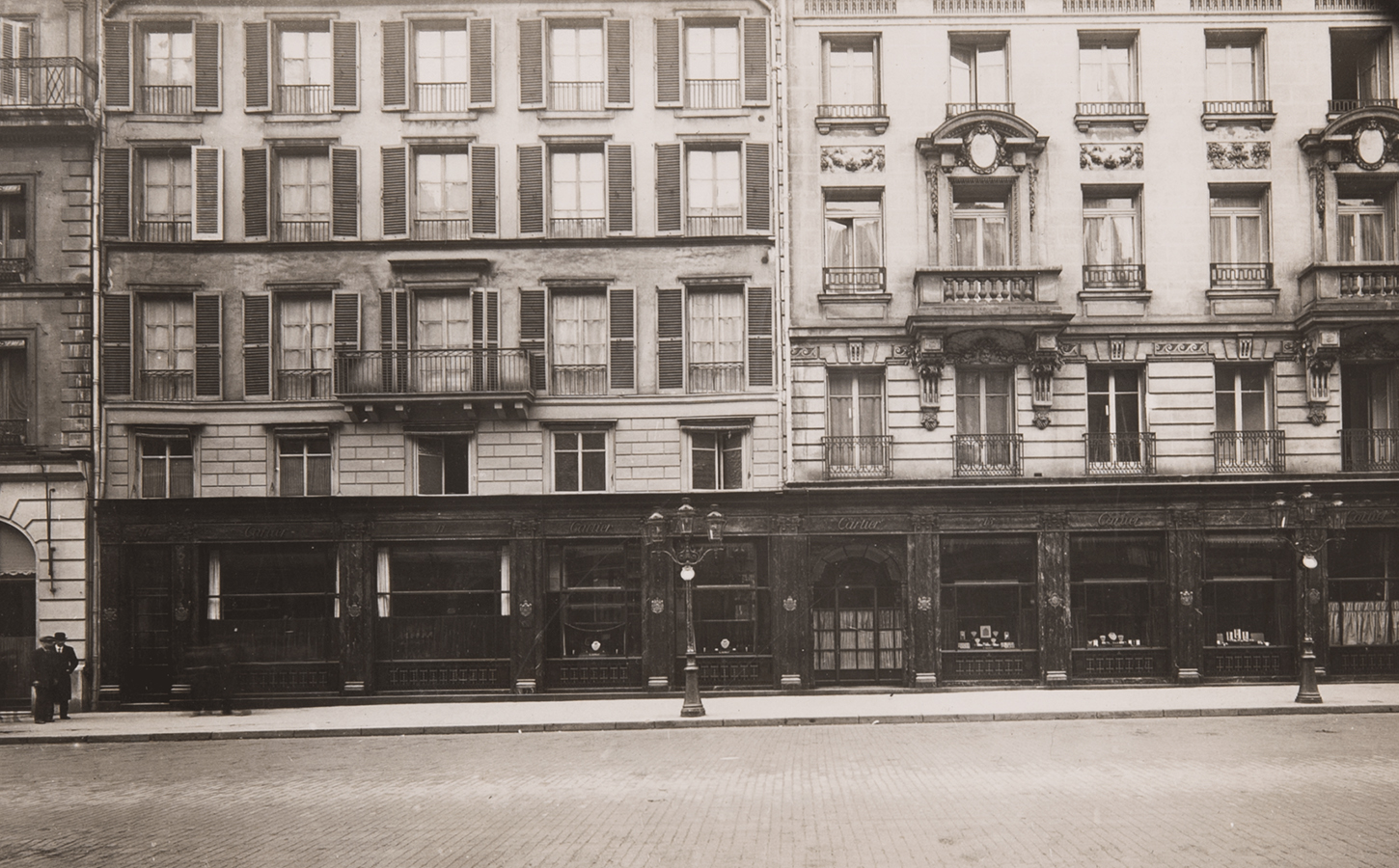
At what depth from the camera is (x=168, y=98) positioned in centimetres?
2650

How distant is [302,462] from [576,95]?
10772 mm

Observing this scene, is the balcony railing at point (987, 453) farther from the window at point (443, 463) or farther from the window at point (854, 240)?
the window at point (443, 463)

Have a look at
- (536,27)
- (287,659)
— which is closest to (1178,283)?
(536,27)

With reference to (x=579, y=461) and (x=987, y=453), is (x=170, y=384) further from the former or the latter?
(x=987, y=453)

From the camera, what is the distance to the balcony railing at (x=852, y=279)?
2648cm

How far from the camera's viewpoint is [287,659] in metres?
25.9

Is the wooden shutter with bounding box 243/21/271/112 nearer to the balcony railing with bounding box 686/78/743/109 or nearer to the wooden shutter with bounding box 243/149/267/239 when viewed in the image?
the wooden shutter with bounding box 243/149/267/239

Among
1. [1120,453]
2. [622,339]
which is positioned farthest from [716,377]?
[1120,453]

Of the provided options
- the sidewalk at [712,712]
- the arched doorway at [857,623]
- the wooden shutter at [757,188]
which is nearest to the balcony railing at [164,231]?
the sidewalk at [712,712]

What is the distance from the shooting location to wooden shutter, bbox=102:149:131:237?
2617cm

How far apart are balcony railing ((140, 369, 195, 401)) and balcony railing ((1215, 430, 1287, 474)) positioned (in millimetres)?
23854

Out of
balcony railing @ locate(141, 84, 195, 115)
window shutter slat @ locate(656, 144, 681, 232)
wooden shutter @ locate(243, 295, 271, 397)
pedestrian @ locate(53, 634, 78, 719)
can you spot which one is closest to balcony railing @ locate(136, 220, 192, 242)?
wooden shutter @ locate(243, 295, 271, 397)

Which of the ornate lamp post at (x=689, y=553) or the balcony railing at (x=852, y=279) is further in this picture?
the balcony railing at (x=852, y=279)

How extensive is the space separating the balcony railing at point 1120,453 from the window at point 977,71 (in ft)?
27.3
